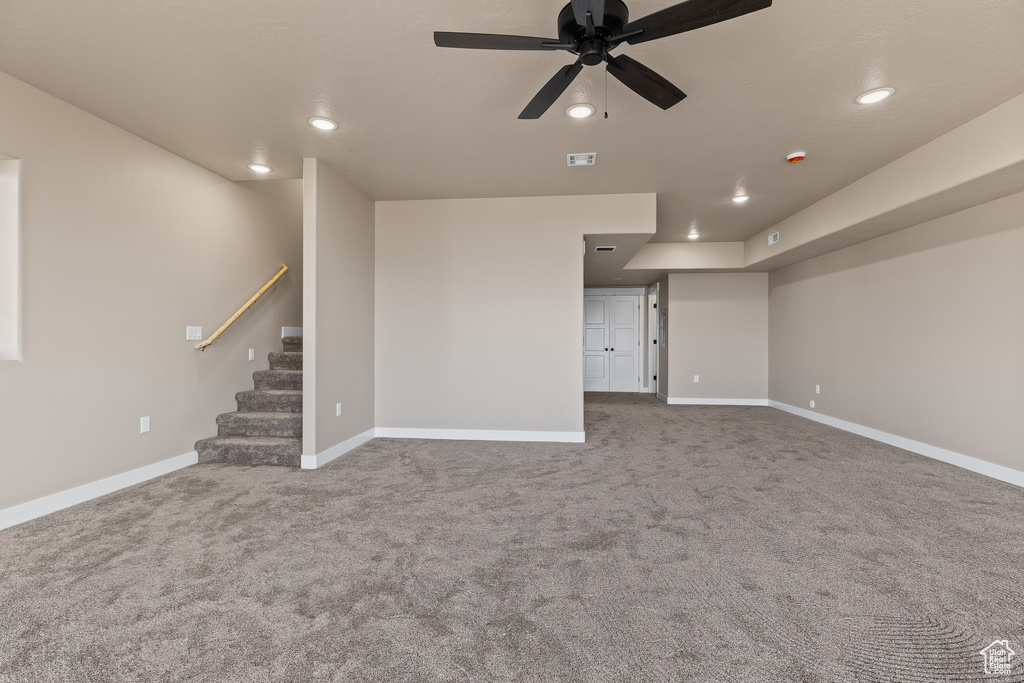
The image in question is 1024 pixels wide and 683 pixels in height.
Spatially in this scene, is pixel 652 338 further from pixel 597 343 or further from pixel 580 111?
pixel 580 111

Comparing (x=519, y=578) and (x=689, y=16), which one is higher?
(x=689, y=16)

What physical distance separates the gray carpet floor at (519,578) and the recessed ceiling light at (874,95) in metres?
2.64

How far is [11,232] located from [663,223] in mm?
6192

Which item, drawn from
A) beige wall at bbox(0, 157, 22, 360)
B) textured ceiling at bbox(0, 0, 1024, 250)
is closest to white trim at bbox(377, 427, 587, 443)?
textured ceiling at bbox(0, 0, 1024, 250)

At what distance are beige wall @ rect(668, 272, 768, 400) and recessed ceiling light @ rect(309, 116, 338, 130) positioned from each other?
6.30m

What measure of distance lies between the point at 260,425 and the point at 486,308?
250 cm

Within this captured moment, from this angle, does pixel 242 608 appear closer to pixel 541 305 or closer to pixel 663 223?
pixel 541 305

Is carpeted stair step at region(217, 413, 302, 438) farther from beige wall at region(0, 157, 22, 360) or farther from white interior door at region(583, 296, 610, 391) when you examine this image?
white interior door at region(583, 296, 610, 391)

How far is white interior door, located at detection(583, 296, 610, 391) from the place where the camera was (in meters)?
10.3

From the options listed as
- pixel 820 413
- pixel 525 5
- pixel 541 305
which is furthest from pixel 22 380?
pixel 820 413

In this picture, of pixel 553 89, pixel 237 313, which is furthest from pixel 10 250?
pixel 553 89

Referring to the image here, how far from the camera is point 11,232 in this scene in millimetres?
2793

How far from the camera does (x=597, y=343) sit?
1033 centimetres

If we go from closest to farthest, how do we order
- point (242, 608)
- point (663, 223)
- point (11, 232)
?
point (242, 608), point (11, 232), point (663, 223)
